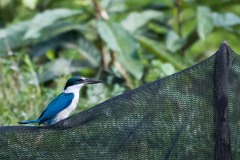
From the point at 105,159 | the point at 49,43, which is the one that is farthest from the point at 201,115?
the point at 49,43

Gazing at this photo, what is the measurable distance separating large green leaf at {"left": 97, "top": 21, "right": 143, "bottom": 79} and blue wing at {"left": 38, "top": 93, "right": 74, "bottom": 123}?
365cm

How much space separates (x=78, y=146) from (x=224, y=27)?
20.8 ft

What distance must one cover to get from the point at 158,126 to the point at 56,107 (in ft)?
4.85

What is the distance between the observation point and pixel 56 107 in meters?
5.76

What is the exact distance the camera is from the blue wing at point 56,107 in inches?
223

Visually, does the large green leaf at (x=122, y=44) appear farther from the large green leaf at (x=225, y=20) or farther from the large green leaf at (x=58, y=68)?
the large green leaf at (x=225, y=20)

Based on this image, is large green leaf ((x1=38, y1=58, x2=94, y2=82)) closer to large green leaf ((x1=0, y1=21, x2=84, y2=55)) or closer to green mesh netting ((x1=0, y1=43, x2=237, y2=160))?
large green leaf ((x1=0, y1=21, x2=84, y2=55))

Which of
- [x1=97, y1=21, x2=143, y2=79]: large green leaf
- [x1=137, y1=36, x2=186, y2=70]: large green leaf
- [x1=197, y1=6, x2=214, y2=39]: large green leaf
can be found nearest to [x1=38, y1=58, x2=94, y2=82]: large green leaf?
[x1=97, y1=21, x2=143, y2=79]: large green leaf

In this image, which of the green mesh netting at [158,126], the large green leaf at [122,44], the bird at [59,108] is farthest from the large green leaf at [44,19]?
the green mesh netting at [158,126]

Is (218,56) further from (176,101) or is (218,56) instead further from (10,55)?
(10,55)

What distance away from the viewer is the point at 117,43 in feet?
31.7

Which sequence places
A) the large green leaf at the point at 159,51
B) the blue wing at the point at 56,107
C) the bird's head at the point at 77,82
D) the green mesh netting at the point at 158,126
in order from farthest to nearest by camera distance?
the large green leaf at the point at 159,51 < the bird's head at the point at 77,82 < the blue wing at the point at 56,107 < the green mesh netting at the point at 158,126

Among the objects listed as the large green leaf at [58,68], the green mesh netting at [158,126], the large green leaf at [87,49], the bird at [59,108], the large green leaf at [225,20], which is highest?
the green mesh netting at [158,126]

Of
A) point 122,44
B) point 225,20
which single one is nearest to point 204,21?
point 225,20
